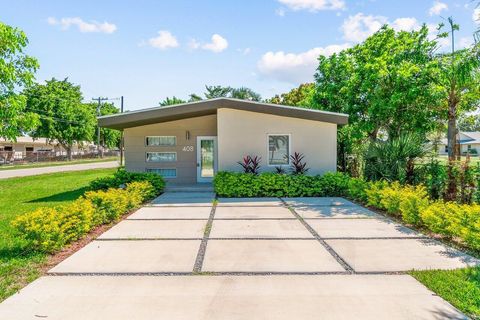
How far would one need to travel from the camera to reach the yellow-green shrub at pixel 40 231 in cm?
485

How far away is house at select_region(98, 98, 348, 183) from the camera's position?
11023 mm

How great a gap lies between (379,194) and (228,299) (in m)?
5.91

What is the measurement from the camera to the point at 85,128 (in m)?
39.6

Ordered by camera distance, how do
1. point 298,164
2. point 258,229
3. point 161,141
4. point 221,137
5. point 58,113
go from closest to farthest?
point 258,229
point 221,137
point 298,164
point 161,141
point 58,113

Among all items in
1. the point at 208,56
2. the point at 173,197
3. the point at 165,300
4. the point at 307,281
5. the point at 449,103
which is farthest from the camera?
the point at 208,56

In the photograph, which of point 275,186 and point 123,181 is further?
point 123,181

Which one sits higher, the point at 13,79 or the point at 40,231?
the point at 13,79

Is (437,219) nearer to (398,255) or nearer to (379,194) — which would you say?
(398,255)

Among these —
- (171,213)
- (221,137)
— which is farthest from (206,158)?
(171,213)

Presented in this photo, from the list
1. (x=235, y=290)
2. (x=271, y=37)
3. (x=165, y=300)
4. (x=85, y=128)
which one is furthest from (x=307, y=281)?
(x=85, y=128)

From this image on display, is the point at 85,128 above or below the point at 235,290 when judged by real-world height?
above

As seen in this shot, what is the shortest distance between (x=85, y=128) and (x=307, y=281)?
134 ft

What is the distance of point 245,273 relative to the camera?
4094 mm

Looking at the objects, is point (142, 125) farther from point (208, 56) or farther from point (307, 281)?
point (307, 281)
